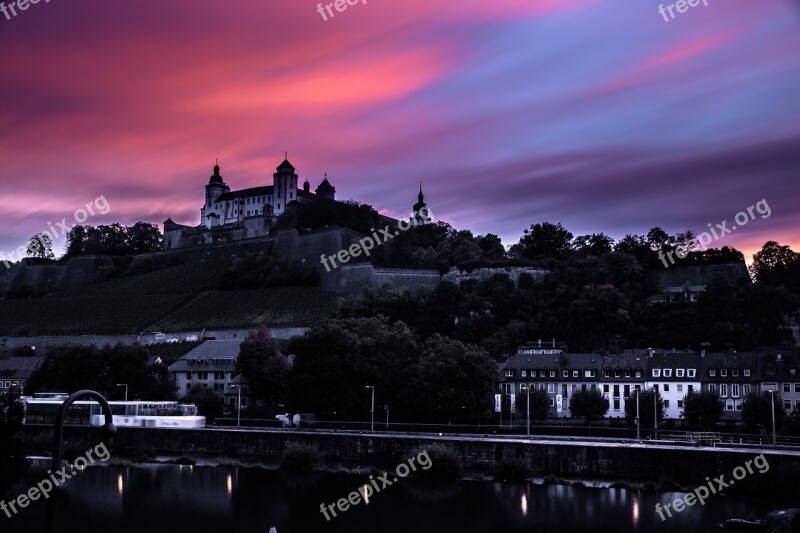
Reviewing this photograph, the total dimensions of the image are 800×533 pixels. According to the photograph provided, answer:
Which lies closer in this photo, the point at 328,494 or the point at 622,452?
the point at 328,494

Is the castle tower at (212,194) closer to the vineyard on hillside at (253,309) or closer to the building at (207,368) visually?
the vineyard on hillside at (253,309)

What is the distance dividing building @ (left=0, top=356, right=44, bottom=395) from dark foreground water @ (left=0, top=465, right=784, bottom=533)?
163 feet

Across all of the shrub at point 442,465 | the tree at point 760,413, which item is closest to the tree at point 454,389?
the shrub at point 442,465

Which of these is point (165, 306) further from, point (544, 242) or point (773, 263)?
point (773, 263)

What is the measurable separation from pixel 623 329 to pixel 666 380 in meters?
14.1

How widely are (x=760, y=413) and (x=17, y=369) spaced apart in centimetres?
7748

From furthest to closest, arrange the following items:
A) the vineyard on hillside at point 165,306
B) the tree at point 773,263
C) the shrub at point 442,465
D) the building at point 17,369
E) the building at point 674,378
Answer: the vineyard on hillside at point 165,306, the tree at point 773,263, the building at point 17,369, the building at point 674,378, the shrub at point 442,465

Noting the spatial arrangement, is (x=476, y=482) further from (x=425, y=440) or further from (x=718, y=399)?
(x=718, y=399)

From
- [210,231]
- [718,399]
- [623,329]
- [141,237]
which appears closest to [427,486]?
[718,399]

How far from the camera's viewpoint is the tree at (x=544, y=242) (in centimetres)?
11494

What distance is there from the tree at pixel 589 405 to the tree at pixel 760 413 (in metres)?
10.7

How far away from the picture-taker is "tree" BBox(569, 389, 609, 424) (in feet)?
229

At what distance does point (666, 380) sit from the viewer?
237 ft

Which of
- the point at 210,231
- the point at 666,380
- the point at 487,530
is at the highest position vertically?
the point at 210,231
